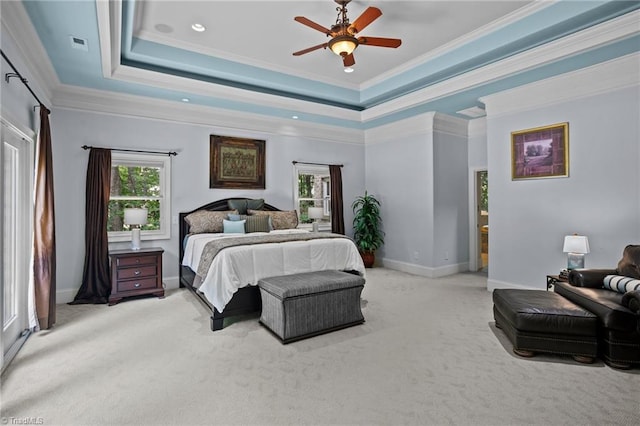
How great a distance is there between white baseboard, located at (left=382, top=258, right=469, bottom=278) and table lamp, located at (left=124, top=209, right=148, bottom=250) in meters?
4.37

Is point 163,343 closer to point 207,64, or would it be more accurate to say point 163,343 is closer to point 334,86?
point 207,64

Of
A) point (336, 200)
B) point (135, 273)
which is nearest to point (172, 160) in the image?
point (135, 273)

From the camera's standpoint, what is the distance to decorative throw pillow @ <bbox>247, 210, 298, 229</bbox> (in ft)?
17.8

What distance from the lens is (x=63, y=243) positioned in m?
4.41

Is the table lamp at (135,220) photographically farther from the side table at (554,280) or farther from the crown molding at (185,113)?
the side table at (554,280)

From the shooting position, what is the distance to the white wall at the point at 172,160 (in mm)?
4402

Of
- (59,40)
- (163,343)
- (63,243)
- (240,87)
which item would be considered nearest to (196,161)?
(240,87)

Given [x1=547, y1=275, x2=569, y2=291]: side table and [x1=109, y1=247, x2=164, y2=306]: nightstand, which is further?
[x1=109, y1=247, x2=164, y2=306]: nightstand

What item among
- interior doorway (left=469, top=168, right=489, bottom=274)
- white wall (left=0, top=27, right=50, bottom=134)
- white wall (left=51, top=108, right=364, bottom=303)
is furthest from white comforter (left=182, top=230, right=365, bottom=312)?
interior doorway (left=469, top=168, right=489, bottom=274)

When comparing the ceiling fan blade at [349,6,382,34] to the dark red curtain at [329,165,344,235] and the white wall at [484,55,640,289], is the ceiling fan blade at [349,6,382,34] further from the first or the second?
the dark red curtain at [329,165,344,235]

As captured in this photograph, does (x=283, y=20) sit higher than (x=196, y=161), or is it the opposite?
(x=283, y=20)

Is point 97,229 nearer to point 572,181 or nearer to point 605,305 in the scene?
point 605,305

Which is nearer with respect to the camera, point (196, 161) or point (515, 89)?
point (515, 89)

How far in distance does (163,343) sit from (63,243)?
2.48 m
